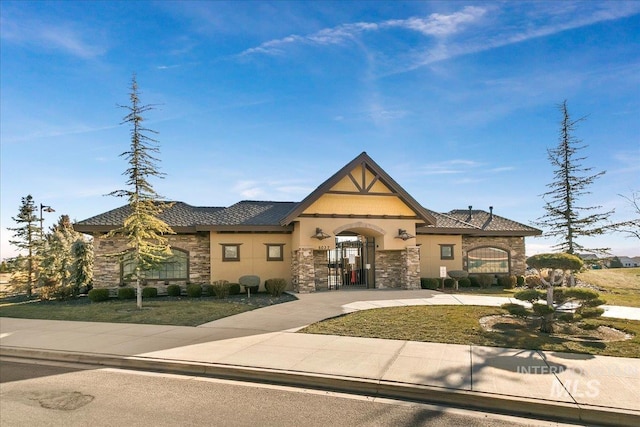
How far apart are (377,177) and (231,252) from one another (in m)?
8.59

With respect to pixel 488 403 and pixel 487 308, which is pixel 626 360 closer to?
pixel 488 403

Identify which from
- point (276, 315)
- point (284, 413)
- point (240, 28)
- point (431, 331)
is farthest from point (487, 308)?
point (240, 28)

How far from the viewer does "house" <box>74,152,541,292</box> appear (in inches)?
762

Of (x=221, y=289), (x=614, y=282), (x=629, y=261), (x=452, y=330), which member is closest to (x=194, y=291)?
(x=221, y=289)

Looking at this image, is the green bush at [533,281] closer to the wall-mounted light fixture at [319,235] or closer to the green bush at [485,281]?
the green bush at [485,281]

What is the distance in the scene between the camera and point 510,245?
23.8 metres

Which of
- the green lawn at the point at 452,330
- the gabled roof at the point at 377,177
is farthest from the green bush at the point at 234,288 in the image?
the green lawn at the point at 452,330

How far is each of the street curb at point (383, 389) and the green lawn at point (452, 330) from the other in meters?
3.17

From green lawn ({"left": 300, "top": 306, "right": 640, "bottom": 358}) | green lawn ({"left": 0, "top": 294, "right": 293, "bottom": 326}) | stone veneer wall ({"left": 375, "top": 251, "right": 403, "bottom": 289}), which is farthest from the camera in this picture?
stone veneer wall ({"left": 375, "top": 251, "right": 403, "bottom": 289})

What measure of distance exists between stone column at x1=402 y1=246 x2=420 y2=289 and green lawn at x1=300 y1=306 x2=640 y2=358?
644 centimetres

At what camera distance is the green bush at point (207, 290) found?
62.0 ft

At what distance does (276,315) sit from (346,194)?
8.73 metres

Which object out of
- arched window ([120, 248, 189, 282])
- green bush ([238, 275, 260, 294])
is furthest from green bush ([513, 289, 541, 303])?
arched window ([120, 248, 189, 282])

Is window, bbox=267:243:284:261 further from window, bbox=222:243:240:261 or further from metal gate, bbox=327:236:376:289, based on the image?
metal gate, bbox=327:236:376:289
